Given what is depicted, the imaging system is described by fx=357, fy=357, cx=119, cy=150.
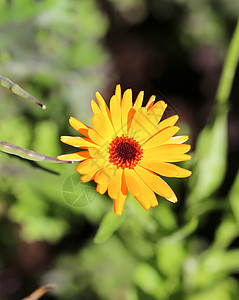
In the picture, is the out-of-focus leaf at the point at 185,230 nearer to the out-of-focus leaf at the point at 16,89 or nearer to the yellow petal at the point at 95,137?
the yellow petal at the point at 95,137

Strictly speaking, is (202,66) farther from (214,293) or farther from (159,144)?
(159,144)

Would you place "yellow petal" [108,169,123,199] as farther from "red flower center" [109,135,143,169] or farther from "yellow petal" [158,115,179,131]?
"yellow petal" [158,115,179,131]

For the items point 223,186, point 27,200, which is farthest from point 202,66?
point 27,200

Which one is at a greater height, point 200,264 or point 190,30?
point 190,30

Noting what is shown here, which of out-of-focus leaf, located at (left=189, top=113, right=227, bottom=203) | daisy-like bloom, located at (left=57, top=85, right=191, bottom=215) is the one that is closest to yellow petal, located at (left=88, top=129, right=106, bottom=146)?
daisy-like bloom, located at (left=57, top=85, right=191, bottom=215)


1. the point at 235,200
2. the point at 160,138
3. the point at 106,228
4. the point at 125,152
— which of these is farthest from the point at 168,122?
the point at 235,200

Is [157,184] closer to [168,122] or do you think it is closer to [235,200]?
[168,122]

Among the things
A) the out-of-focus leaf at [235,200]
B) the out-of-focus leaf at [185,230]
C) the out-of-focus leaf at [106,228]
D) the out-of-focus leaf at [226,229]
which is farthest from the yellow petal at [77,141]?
the out-of-focus leaf at [226,229]
